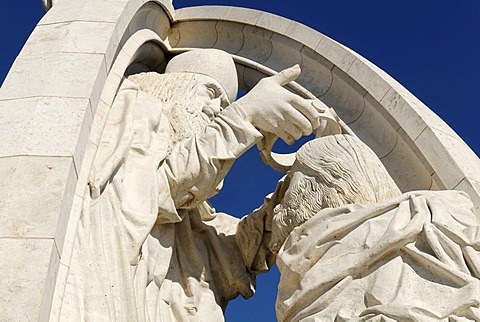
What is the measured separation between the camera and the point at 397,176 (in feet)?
17.6

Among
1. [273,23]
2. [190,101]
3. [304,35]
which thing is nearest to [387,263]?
[190,101]

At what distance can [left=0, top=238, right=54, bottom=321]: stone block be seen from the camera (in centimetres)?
317

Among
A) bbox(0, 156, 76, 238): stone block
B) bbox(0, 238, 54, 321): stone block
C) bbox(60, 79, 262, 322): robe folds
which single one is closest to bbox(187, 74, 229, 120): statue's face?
bbox(60, 79, 262, 322): robe folds

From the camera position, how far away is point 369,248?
3.98 meters

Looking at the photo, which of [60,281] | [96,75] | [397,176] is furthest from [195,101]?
[60,281]

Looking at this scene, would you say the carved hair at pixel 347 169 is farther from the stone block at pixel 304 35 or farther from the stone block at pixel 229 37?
the stone block at pixel 229 37

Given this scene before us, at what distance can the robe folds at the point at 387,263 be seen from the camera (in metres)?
3.75

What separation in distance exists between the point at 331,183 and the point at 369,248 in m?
0.66

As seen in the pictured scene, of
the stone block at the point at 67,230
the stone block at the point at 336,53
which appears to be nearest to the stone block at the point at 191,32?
the stone block at the point at 336,53

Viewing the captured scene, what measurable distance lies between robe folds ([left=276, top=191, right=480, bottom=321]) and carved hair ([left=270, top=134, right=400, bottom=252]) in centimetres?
18

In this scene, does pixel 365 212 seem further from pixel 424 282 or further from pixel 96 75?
pixel 96 75

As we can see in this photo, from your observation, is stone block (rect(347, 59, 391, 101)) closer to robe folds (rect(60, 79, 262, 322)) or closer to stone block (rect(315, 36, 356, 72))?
stone block (rect(315, 36, 356, 72))

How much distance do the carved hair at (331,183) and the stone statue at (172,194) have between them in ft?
0.93

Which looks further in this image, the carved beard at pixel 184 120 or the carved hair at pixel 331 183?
the carved beard at pixel 184 120
